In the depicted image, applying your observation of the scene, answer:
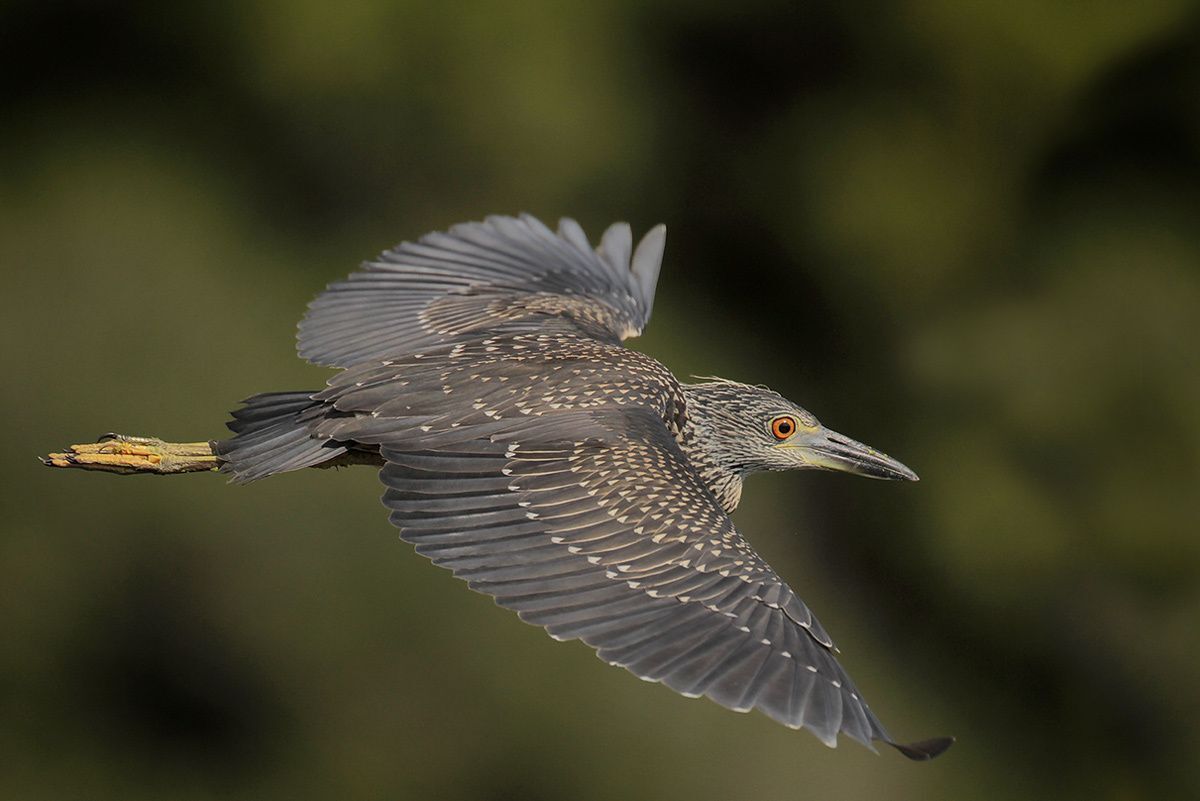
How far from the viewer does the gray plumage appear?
12.7 ft

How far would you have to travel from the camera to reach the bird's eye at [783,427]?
546 centimetres

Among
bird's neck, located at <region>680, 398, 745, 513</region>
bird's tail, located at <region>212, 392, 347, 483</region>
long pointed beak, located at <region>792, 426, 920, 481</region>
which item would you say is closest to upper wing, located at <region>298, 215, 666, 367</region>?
bird's neck, located at <region>680, 398, 745, 513</region>

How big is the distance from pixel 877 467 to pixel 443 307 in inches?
71.4

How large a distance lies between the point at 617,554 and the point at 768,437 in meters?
1.46

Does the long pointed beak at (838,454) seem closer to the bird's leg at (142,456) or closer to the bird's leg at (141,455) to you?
the bird's leg at (142,456)

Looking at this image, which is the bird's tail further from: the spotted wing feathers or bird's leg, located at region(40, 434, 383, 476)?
the spotted wing feathers

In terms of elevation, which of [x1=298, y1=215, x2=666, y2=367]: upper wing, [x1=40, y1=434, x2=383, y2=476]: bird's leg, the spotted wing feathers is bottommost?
the spotted wing feathers

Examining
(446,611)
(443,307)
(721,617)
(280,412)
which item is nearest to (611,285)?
(443,307)

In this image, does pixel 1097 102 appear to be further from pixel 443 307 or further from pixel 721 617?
pixel 721 617

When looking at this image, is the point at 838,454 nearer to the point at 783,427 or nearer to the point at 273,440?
the point at 783,427

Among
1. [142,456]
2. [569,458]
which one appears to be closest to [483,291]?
[142,456]

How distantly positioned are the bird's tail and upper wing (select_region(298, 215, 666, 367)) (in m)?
0.67

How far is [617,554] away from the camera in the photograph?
13.6 ft

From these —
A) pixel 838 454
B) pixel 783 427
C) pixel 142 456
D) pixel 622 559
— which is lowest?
pixel 622 559
